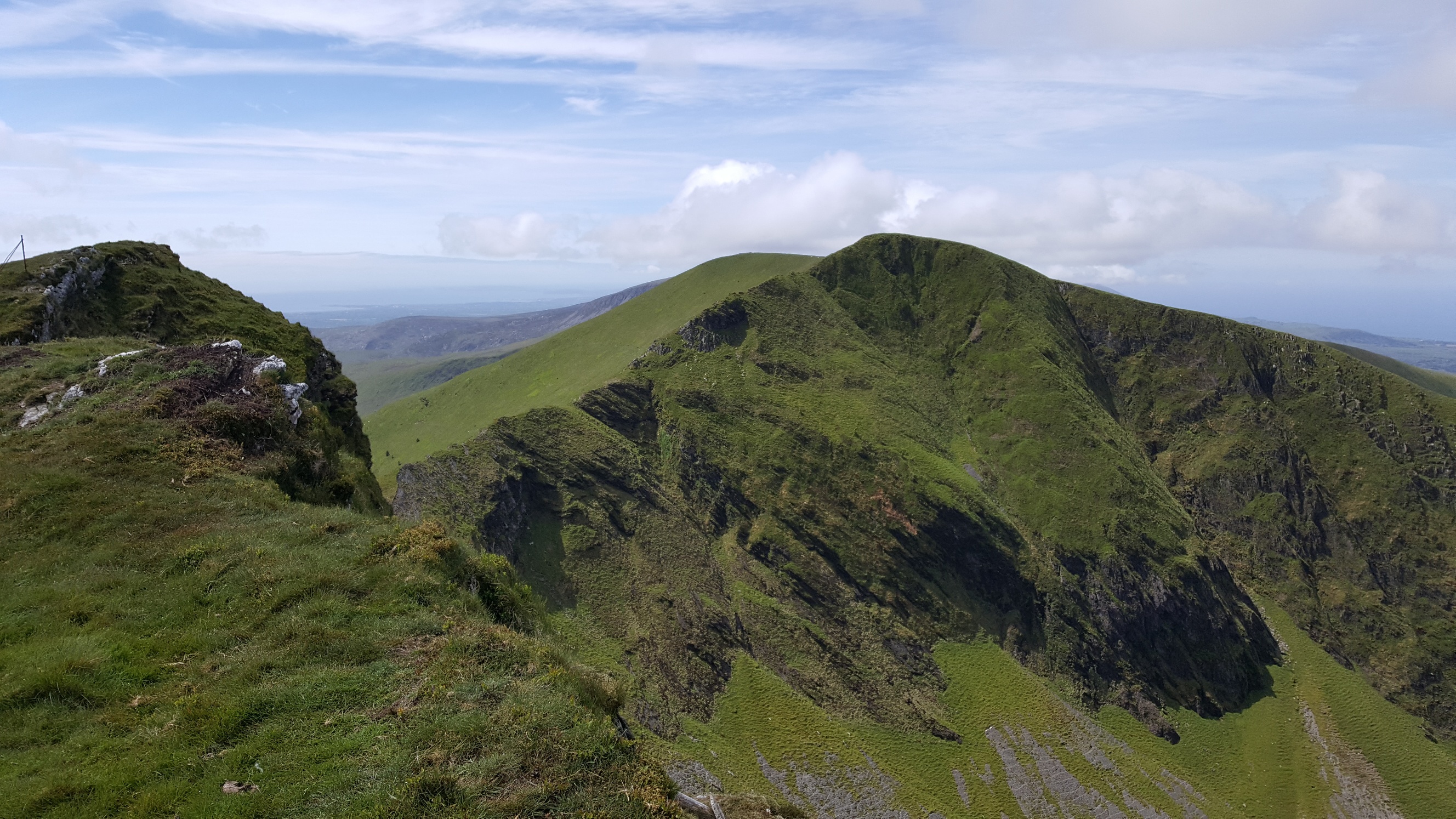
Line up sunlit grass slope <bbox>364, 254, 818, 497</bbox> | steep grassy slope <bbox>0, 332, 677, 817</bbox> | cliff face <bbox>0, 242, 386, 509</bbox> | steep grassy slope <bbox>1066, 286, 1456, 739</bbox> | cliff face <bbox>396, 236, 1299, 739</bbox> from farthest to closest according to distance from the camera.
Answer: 1. sunlit grass slope <bbox>364, 254, 818, 497</bbox>
2. steep grassy slope <bbox>1066, 286, 1456, 739</bbox>
3. cliff face <bbox>396, 236, 1299, 739</bbox>
4. cliff face <bbox>0, 242, 386, 509</bbox>
5. steep grassy slope <bbox>0, 332, 677, 817</bbox>

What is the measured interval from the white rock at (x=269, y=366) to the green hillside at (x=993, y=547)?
3441 cm

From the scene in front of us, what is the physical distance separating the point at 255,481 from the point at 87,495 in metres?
4.39

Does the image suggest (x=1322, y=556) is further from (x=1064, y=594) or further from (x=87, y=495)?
(x=87, y=495)

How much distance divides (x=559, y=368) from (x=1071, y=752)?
Result: 94756 millimetres

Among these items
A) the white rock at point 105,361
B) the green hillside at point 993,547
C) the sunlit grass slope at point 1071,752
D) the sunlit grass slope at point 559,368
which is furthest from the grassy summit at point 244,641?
the sunlit grass slope at point 559,368

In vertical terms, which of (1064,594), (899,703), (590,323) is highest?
(590,323)

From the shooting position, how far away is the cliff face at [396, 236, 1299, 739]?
68.4 metres

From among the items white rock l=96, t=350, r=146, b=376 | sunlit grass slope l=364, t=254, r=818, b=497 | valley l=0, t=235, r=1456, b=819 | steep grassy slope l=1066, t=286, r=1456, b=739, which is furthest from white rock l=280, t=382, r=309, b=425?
steep grassy slope l=1066, t=286, r=1456, b=739

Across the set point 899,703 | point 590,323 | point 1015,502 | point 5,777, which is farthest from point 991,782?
point 590,323

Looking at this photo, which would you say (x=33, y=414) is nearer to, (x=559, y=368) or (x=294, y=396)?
(x=294, y=396)

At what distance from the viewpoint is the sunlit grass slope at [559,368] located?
10294cm

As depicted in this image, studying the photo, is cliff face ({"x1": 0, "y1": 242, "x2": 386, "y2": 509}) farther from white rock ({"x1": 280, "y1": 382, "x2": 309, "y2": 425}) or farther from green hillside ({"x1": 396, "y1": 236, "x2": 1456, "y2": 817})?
green hillside ({"x1": 396, "y1": 236, "x2": 1456, "y2": 817})

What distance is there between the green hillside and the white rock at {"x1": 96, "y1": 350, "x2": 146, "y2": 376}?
35945 millimetres

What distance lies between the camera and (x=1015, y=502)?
9912cm
